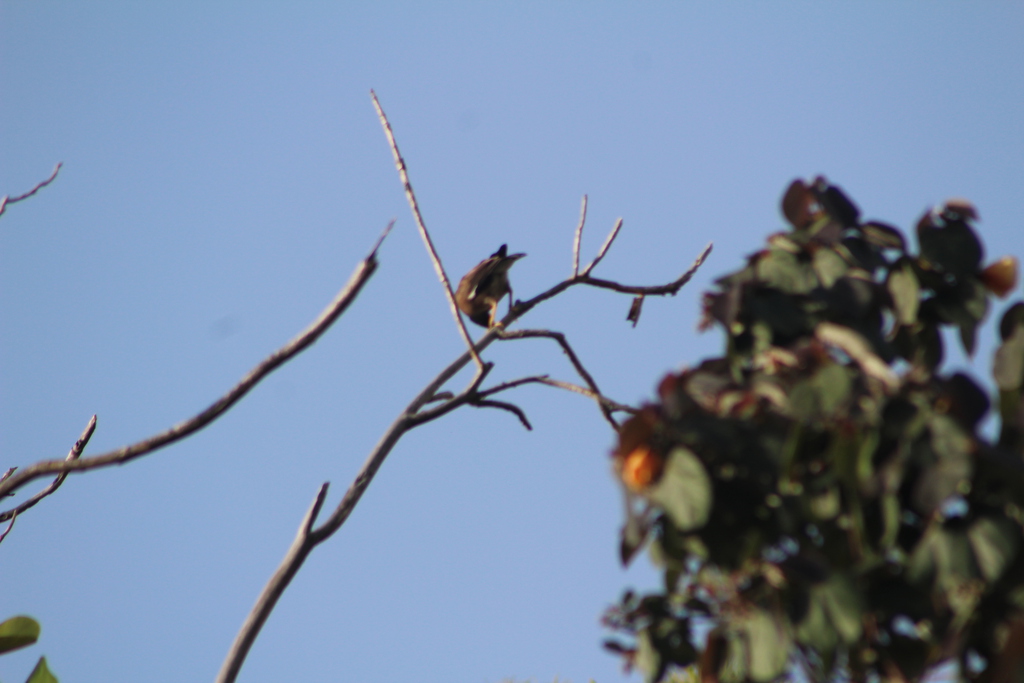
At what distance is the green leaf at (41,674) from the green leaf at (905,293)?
1.84 m

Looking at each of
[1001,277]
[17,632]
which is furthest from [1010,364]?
[17,632]

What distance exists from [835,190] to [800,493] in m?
0.62

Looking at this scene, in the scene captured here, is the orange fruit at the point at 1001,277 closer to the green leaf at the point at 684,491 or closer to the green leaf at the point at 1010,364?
the green leaf at the point at 1010,364

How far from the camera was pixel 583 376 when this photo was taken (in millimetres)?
2523

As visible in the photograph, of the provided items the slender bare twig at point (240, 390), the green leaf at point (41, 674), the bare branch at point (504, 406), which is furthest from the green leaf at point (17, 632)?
the bare branch at point (504, 406)

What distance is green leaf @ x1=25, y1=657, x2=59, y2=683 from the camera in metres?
1.99

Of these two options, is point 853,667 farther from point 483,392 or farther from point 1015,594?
point 483,392

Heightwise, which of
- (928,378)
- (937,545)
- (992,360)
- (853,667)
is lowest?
(853,667)

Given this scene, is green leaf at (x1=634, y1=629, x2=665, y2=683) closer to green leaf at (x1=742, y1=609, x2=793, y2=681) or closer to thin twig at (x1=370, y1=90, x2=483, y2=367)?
green leaf at (x1=742, y1=609, x2=793, y2=681)

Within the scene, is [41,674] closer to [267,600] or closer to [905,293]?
[267,600]

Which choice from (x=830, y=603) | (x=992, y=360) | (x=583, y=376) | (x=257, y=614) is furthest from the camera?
(x=583, y=376)

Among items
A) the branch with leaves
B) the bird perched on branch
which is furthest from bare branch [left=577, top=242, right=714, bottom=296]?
the bird perched on branch

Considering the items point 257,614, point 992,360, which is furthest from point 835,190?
point 257,614

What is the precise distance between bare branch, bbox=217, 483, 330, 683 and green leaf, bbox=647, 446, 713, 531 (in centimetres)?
75
